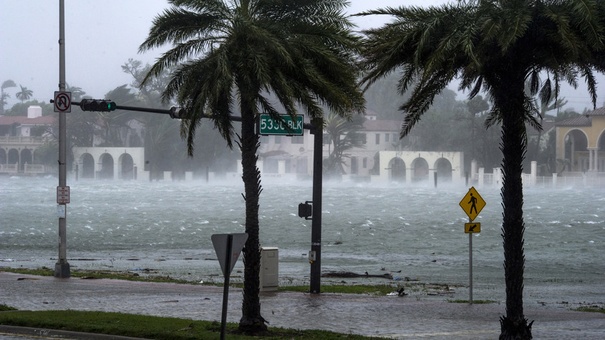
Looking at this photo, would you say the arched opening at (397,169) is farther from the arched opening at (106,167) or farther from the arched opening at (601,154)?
the arched opening at (106,167)

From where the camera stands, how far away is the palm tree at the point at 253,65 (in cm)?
1728

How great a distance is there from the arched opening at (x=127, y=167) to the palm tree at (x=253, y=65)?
17825 centimetres

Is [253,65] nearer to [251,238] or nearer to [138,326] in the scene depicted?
[251,238]

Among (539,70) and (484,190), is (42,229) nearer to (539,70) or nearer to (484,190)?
(539,70)

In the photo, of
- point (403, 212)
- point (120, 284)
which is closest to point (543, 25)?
point (120, 284)

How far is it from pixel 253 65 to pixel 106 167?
18557cm

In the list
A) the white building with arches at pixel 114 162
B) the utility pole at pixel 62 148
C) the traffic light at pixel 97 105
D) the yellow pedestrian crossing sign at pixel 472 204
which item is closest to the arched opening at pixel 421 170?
the white building with arches at pixel 114 162

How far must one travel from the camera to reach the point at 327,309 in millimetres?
22141

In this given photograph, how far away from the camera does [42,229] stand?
85938 mm

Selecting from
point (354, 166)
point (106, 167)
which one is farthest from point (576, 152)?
point (106, 167)

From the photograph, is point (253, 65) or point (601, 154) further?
point (601, 154)

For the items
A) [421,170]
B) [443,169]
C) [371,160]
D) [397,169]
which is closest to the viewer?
[397,169]

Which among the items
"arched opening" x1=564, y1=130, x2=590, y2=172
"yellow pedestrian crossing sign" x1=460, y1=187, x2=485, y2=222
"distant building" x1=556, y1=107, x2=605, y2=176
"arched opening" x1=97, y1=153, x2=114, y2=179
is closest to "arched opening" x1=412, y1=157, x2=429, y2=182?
"distant building" x1=556, y1=107, x2=605, y2=176

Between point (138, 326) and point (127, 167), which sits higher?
point (127, 167)
